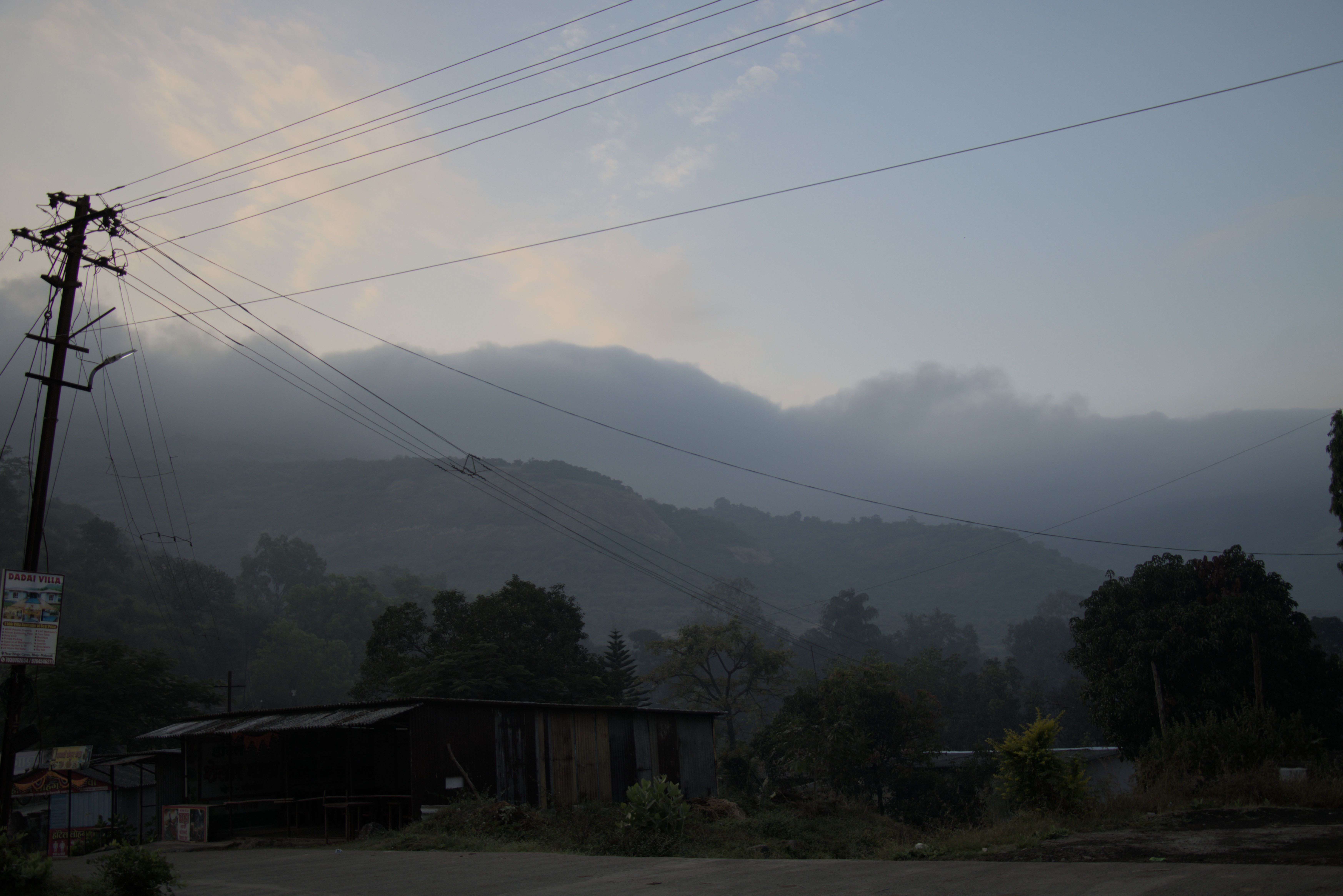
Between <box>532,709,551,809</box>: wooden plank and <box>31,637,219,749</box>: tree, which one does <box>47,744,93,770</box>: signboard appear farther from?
<box>31,637,219,749</box>: tree

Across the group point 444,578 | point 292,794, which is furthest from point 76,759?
point 444,578

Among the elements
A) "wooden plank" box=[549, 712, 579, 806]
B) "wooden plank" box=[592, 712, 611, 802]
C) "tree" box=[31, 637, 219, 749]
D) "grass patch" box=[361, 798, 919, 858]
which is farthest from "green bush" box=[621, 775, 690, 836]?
"tree" box=[31, 637, 219, 749]

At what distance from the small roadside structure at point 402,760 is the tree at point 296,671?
2699 inches

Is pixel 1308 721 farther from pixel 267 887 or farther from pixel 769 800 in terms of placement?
pixel 267 887

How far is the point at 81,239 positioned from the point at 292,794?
19.9 metres

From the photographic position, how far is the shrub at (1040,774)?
14.1 m

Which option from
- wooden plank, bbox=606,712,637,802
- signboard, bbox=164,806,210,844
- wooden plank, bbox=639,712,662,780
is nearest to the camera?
signboard, bbox=164,806,210,844

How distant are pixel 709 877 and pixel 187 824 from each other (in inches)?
695

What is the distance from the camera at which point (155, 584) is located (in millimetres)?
108562

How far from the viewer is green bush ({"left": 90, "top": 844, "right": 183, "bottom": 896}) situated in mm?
10039

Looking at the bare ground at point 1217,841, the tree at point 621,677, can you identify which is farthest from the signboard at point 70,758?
the tree at point 621,677

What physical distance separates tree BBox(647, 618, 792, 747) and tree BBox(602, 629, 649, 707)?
1908 mm

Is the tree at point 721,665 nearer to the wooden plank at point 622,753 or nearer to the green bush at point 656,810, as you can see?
the wooden plank at point 622,753

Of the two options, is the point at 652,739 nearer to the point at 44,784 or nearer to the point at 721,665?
the point at 44,784
